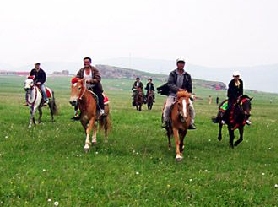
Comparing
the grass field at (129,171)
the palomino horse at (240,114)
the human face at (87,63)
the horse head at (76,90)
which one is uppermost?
the human face at (87,63)

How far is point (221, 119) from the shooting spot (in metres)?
18.0

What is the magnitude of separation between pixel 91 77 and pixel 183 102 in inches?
174

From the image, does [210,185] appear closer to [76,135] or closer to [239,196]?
[239,196]

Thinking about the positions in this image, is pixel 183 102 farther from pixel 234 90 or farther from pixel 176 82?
pixel 234 90

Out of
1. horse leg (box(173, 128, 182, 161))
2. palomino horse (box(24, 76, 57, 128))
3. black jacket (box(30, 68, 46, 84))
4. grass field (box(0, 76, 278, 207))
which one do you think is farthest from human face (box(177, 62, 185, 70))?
black jacket (box(30, 68, 46, 84))

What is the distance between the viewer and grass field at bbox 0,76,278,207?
9477 mm

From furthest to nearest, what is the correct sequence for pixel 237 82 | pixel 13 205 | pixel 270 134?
pixel 270 134 < pixel 237 82 < pixel 13 205

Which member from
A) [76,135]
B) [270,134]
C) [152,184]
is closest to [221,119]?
[270,134]

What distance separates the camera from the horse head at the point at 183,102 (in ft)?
44.2

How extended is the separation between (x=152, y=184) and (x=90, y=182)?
5.32ft

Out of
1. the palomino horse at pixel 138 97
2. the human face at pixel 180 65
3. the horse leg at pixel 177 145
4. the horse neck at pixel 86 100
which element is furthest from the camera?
the palomino horse at pixel 138 97

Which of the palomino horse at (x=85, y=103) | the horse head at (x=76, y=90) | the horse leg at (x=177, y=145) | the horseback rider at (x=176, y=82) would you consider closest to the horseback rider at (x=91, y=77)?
the palomino horse at (x=85, y=103)

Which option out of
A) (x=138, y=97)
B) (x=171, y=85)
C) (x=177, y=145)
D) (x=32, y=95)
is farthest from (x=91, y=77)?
(x=138, y=97)

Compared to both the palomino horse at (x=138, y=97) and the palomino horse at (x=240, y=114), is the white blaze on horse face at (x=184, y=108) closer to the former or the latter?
the palomino horse at (x=240, y=114)
